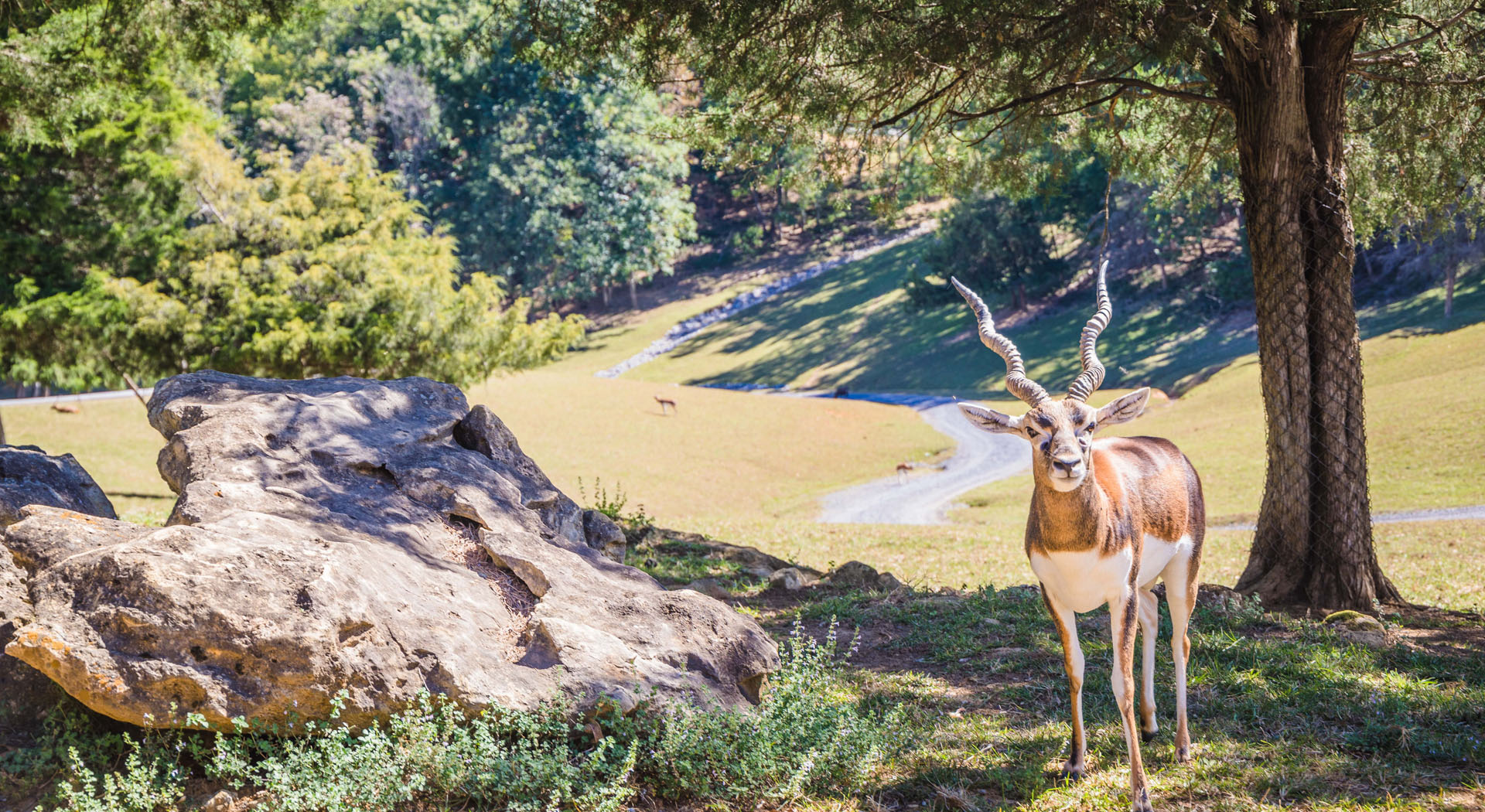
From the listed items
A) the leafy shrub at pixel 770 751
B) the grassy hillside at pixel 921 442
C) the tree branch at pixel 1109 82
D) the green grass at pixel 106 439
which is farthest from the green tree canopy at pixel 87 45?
the green grass at pixel 106 439

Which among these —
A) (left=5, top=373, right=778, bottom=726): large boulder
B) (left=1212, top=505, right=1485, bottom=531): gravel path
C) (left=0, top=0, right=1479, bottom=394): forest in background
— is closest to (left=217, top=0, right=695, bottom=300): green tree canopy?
(left=0, top=0, right=1479, bottom=394): forest in background

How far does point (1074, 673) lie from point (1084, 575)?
1.84 feet

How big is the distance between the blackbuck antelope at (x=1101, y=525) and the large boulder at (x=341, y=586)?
1.72 m

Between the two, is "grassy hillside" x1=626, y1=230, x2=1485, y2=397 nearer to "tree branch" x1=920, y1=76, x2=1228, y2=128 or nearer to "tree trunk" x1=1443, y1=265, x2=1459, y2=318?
"tree trunk" x1=1443, y1=265, x2=1459, y2=318

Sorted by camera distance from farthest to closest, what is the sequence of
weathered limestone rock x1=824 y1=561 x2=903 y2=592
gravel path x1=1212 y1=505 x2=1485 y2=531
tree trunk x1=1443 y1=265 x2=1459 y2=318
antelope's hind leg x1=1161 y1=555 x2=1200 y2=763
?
tree trunk x1=1443 y1=265 x2=1459 y2=318 < gravel path x1=1212 y1=505 x2=1485 y2=531 < weathered limestone rock x1=824 y1=561 x2=903 y2=592 < antelope's hind leg x1=1161 y1=555 x2=1200 y2=763

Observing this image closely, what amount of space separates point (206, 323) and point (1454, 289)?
39.4 m

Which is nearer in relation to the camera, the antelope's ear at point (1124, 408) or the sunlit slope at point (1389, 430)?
the antelope's ear at point (1124, 408)

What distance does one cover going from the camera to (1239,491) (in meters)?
21.1

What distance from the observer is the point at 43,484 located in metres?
6.00

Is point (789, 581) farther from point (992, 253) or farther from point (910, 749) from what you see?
point (992, 253)

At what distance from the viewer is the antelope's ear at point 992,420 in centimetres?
492

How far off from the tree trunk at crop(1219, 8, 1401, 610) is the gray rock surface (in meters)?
9.11

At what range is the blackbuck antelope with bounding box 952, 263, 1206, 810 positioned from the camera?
4836 millimetres

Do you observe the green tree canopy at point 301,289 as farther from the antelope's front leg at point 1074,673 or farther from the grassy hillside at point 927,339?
the grassy hillside at point 927,339
